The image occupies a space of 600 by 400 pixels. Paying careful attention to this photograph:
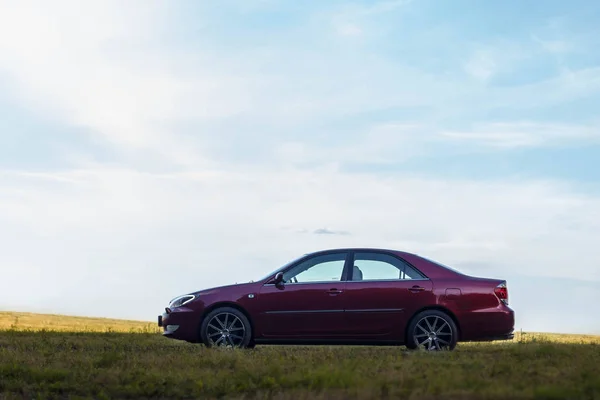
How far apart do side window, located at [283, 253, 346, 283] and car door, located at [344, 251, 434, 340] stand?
0.34 meters

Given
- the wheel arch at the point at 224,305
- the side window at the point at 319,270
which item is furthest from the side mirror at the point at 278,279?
the wheel arch at the point at 224,305

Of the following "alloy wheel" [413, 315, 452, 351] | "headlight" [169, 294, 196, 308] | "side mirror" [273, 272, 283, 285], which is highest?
"side mirror" [273, 272, 283, 285]

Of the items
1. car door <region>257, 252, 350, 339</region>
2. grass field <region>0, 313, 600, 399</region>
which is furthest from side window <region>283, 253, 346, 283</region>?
grass field <region>0, 313, 600, 399</region>

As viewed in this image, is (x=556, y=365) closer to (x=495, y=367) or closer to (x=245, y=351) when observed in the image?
(x=495, y=367)

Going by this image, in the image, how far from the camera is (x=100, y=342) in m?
16.7

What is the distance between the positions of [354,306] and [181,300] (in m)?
3.06

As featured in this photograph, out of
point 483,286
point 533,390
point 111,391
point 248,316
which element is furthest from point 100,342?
point 533,390

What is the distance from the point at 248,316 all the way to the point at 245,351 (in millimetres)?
1063

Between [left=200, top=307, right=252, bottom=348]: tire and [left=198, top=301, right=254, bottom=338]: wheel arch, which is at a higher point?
[left=198, top=301, right=254, bottom=338]: wheel arch

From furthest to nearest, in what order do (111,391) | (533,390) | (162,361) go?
1. (162,361)
2. (111,391)
3. (533,390)

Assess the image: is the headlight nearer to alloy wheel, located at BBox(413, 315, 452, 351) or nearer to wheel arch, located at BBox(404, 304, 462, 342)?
wheel arch, located at BBox(404, 304, 462, 342)

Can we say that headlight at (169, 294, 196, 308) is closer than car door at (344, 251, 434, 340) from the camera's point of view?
No

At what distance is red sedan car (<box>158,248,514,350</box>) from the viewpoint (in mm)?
14211

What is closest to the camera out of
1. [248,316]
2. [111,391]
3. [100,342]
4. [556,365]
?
[111,391]
